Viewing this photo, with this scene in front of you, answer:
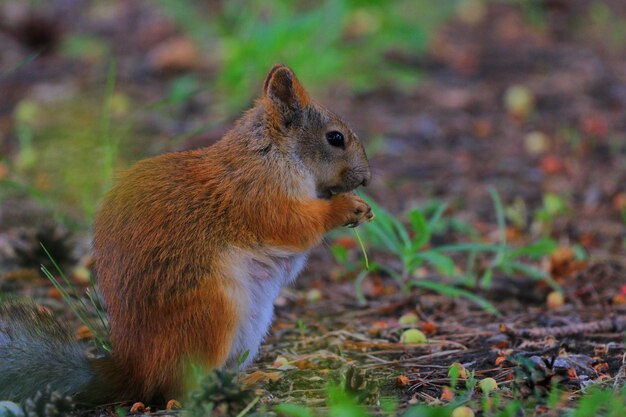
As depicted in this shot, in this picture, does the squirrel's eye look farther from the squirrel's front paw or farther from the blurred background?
the blurred background

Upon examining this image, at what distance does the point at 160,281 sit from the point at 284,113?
Result: 897 millimetres

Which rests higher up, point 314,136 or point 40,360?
point 314,136

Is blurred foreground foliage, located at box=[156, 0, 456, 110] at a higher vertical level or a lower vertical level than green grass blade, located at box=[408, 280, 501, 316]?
higher

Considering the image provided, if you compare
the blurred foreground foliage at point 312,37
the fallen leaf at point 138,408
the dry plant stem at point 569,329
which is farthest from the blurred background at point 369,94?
the fallen leaf at point 138,408

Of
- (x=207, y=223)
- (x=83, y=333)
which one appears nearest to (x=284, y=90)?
(x=207, y=223)

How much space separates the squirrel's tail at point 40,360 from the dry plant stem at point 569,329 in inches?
61.9

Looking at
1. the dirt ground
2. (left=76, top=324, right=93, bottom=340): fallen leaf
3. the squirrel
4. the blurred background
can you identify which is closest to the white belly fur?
the squirrel

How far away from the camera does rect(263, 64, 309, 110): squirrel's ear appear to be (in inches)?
138

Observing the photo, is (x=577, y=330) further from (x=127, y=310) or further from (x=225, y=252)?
(x=127, y=310)

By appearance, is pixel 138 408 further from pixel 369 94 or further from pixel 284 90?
pixel 369 94

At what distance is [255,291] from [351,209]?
481 millimetres

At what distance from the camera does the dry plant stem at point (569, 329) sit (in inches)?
144

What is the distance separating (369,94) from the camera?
7098 mm

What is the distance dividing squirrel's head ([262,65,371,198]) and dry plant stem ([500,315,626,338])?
2.73 ft
